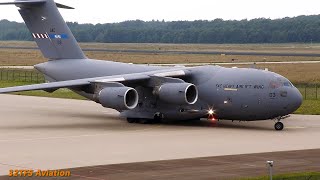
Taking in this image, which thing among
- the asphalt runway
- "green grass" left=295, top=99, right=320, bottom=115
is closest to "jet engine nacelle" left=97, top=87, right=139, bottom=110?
the asphalt runway

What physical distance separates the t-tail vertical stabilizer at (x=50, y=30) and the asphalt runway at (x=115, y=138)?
10.6 feet

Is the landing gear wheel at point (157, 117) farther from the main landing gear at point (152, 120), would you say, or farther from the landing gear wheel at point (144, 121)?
the landing gear wheel at point (144, 121)

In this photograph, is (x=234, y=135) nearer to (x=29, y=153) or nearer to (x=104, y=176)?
(x=29, y=153)

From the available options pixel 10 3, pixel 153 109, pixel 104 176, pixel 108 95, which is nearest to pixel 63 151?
pixel 104 176

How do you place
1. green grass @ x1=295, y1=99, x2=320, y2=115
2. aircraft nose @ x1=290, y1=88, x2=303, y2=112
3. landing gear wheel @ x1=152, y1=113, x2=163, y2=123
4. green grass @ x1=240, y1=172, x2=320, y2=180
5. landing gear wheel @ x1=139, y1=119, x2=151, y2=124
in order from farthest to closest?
green grass @ x1=295, y1=99, x2=320, y2=115 < landing gear wheel @ x1=139, y1=119, x2=151, y2=124 < landing gear wheel @ x1=152, y1=113, x2=163, y2=123 < aircraft nose @ x1=290, y1=88, x2=303, y2=112 < green grass @ x1=240, y1=172, x2=320, y2=180

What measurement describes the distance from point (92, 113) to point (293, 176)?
22.8 metres

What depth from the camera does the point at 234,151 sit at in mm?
28375

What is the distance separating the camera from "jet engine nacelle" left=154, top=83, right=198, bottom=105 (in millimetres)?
35597

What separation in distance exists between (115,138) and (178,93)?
4.96 meters

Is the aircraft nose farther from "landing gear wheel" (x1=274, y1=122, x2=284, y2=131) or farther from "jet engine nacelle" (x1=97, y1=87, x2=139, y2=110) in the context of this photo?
"jet engine nacelle" (x1=97, y1=87, x2=139, y2=110)

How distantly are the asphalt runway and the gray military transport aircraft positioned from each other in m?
0.71

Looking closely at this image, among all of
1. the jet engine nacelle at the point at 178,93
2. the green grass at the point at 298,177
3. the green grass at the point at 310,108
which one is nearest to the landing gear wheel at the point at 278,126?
the jet engine nacelle at the point at 178,93

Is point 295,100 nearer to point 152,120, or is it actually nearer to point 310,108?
point 152,120

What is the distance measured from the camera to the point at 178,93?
35.7m
